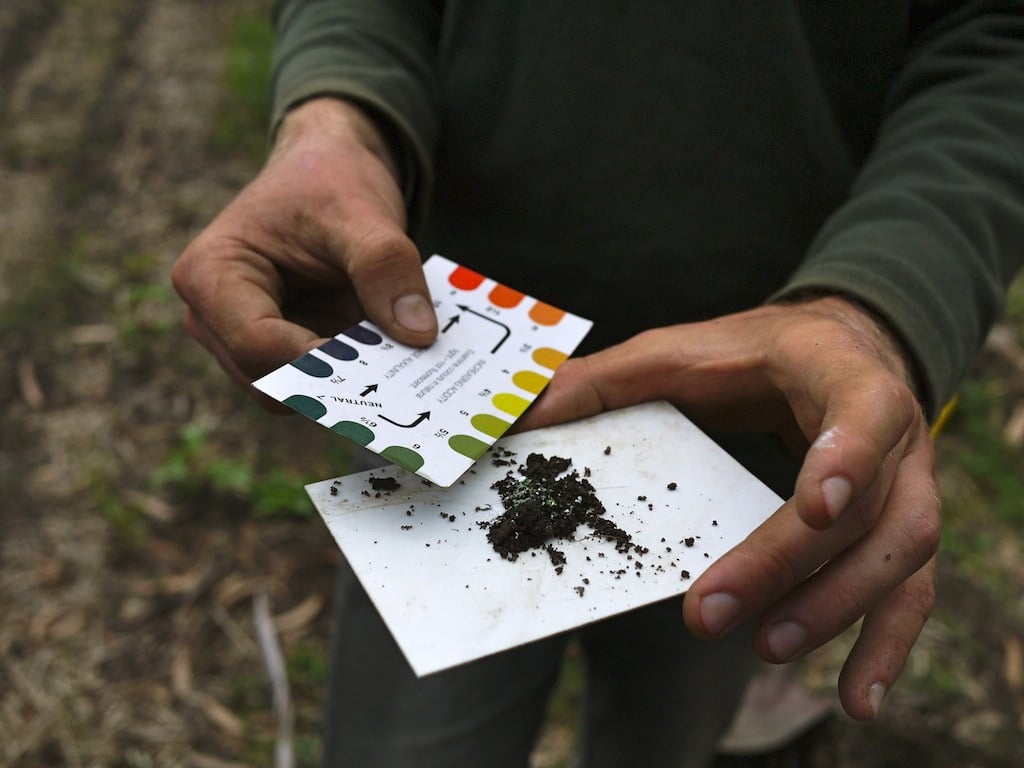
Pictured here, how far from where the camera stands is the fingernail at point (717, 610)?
0.86 meters

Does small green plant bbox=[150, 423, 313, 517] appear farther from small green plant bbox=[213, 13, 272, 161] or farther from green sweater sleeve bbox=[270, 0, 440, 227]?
small green plant bbox=[213, 13, 272, 161]

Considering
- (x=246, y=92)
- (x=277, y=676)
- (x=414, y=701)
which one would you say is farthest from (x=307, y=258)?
(x=246, y=92)

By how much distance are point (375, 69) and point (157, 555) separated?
1401mm

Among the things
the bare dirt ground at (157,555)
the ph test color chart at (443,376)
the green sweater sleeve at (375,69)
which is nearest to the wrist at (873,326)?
the ph test color chart at (443,376)

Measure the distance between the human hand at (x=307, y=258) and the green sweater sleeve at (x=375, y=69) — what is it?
0.04m

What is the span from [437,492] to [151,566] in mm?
1412

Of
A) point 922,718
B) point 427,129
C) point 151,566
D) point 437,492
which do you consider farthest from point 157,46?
point 922,718

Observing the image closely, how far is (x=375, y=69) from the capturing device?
1358mm

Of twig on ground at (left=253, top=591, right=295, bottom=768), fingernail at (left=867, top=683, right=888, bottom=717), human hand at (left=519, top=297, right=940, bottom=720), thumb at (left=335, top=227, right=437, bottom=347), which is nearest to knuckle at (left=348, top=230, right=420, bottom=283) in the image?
thumb at (left=335, top=227, right=437, bottom=347)

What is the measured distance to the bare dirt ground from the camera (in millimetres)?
1971

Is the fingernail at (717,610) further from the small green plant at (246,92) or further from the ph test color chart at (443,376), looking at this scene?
the small green plant at (246,92)

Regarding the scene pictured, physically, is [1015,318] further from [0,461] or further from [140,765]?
[0,461]

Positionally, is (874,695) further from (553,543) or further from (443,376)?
(443,376)

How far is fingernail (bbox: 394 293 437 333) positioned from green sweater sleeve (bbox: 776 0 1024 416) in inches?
18.8
